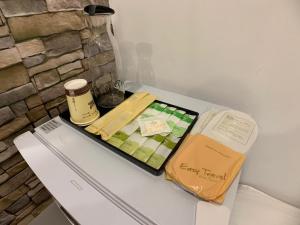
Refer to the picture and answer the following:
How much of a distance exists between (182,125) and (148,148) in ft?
0.43

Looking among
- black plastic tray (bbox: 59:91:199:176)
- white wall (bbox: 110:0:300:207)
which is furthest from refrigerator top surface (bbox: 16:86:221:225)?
white wall (bbox: 110:0:300:207)

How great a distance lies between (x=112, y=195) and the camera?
43cm

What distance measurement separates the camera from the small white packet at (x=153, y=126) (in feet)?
1.81

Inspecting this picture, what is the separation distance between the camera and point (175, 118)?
0.60 m

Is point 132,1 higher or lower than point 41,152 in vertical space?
higher

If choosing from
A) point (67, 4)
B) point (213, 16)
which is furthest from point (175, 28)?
point (67, 4)

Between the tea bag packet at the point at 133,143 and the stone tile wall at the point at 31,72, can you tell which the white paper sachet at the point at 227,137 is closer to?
the tea bag packet at the point at 133,143

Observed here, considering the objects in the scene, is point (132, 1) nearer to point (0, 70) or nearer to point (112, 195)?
point (0, 70)

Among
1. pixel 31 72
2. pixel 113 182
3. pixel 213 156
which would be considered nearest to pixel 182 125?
pixel 213 156

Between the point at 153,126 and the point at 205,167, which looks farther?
the point at 153,126

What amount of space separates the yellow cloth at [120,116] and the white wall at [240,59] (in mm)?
174

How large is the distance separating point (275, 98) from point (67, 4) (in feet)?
2.44

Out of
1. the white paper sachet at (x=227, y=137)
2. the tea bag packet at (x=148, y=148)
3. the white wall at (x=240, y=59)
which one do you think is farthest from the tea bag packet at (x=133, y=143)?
the white wall at (x=240, y=59)

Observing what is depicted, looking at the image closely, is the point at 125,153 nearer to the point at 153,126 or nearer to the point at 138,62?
the point at 153,126
